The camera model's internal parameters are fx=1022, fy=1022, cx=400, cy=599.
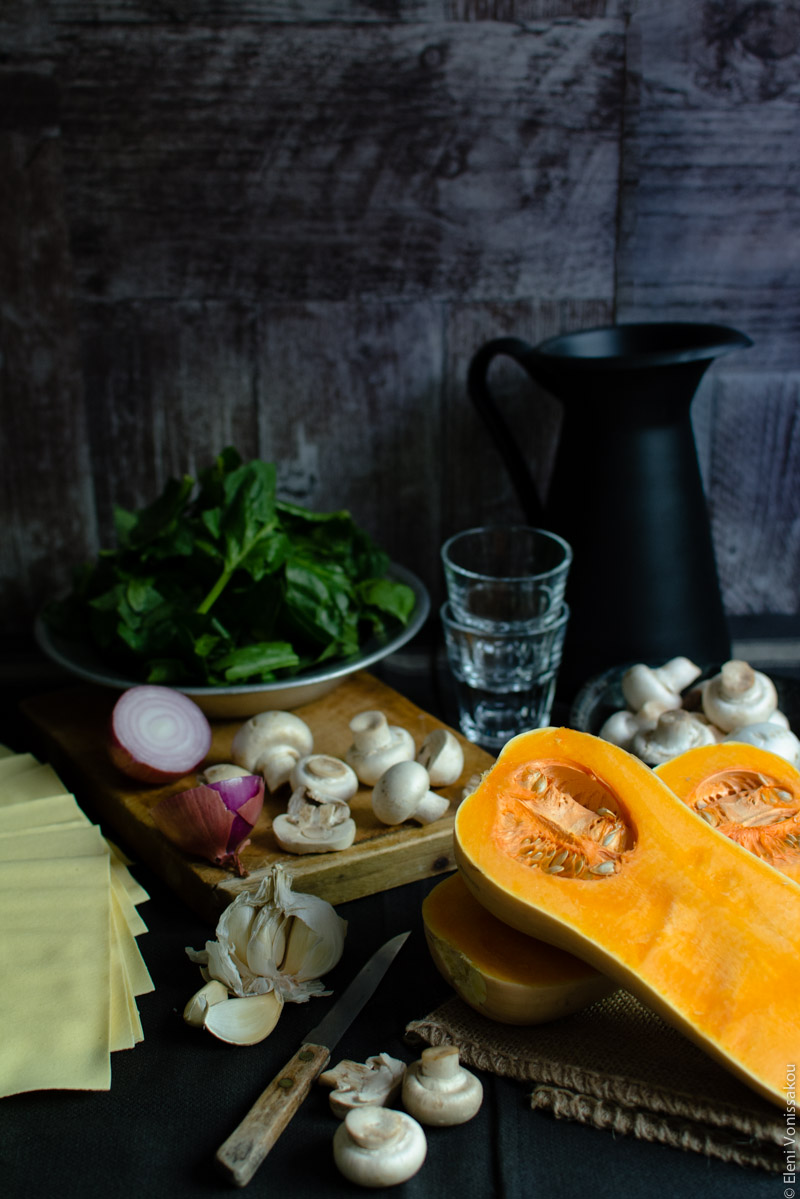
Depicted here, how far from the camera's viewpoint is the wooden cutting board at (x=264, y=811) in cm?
88

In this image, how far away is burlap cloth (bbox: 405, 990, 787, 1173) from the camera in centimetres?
65

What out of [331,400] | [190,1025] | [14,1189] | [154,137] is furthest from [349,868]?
[154,137]

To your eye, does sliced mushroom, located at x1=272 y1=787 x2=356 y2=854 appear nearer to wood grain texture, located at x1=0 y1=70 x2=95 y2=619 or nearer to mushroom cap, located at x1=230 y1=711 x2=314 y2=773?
mushroom cap, located at x1=230 y1=711 x2=314 y2=773

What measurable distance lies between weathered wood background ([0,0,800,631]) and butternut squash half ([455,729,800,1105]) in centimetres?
Answer: 74

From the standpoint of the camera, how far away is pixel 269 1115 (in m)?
0.67

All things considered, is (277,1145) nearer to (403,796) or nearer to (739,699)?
(403,796)

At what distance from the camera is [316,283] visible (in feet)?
4.35

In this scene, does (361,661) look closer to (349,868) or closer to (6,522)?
(349,868)

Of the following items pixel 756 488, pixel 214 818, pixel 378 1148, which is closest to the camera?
pixel 378 1148

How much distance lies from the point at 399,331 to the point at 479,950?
87cm

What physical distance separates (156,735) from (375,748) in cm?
21

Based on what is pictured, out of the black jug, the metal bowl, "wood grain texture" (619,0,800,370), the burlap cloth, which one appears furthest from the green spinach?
"wood grain texture" (619,0,800,370)

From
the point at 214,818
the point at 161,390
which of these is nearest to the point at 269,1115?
the point at 214,818

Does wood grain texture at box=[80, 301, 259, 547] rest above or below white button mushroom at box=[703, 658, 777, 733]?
above
